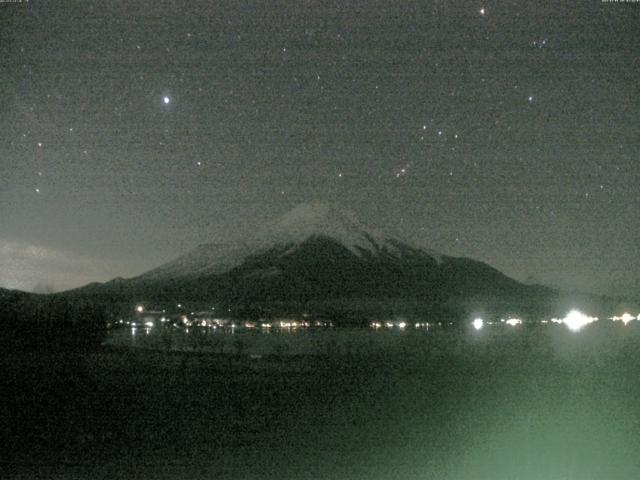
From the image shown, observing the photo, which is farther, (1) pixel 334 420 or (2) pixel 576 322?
(2) pixel 576 322

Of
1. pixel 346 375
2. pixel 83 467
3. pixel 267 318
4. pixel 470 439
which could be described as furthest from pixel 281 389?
pixel 267 318

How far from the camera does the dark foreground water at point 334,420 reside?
10.4 meters

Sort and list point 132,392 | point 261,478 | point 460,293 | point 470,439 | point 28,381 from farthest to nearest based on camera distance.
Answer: point 460,293 < point 28,381 < point 132,392 < point 470,439 < point 261,478

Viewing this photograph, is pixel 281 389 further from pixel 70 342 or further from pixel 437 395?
pixel 70 342

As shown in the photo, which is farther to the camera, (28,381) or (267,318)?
(267,318)

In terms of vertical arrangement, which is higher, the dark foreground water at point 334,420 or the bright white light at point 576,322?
the bright white light at point 576,322

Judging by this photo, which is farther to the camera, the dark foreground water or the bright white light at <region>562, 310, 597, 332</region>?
the bright white light at <region>562, 310, 597, 332</region>

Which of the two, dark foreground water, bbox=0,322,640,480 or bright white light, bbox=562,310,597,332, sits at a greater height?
bright white light, bbox=562,310,597,332

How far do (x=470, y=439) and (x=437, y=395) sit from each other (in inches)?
178

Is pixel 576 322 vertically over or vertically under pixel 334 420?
over

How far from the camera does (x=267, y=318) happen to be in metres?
104

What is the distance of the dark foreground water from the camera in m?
10.4

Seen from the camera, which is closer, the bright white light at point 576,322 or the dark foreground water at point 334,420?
the dark foreground water at point 334,420

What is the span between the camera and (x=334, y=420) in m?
14.1
